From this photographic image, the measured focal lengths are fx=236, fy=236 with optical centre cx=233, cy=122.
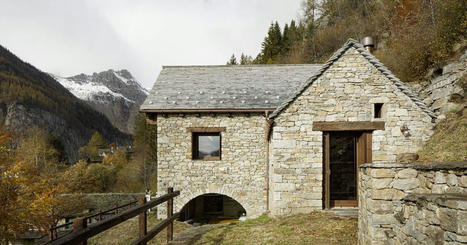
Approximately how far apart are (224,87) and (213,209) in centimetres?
677

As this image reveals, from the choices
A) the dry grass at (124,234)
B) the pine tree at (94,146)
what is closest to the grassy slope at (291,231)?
the dry grass at (124,234)

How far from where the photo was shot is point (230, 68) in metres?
13.0

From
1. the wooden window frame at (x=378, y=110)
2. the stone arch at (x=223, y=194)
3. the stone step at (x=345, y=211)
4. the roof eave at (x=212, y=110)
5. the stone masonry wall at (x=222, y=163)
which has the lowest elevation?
the stone arch at (x=223, y=194)

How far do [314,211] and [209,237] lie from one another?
3411mm

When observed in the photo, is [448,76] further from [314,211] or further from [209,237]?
[209,237]

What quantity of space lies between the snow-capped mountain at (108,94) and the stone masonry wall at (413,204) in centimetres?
13330

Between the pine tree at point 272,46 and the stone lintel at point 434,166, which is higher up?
the pine tree at point 272,46

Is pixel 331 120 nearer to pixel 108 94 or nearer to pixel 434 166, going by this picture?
pixel 434 166

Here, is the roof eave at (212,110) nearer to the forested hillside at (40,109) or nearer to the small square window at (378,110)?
the small square window at (378,110)

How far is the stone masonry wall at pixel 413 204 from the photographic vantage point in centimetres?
267

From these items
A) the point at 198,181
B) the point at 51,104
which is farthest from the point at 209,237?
the point at 51,104

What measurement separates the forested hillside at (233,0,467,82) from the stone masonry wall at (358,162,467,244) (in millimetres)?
7462

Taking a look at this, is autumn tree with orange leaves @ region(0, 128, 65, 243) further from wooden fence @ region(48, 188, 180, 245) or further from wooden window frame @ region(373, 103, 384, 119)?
wooden window frame @ region(373, 103, 384, 119)

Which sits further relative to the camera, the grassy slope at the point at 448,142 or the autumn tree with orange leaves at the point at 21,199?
the autumn tree with orange leaves at the point at 21,199
